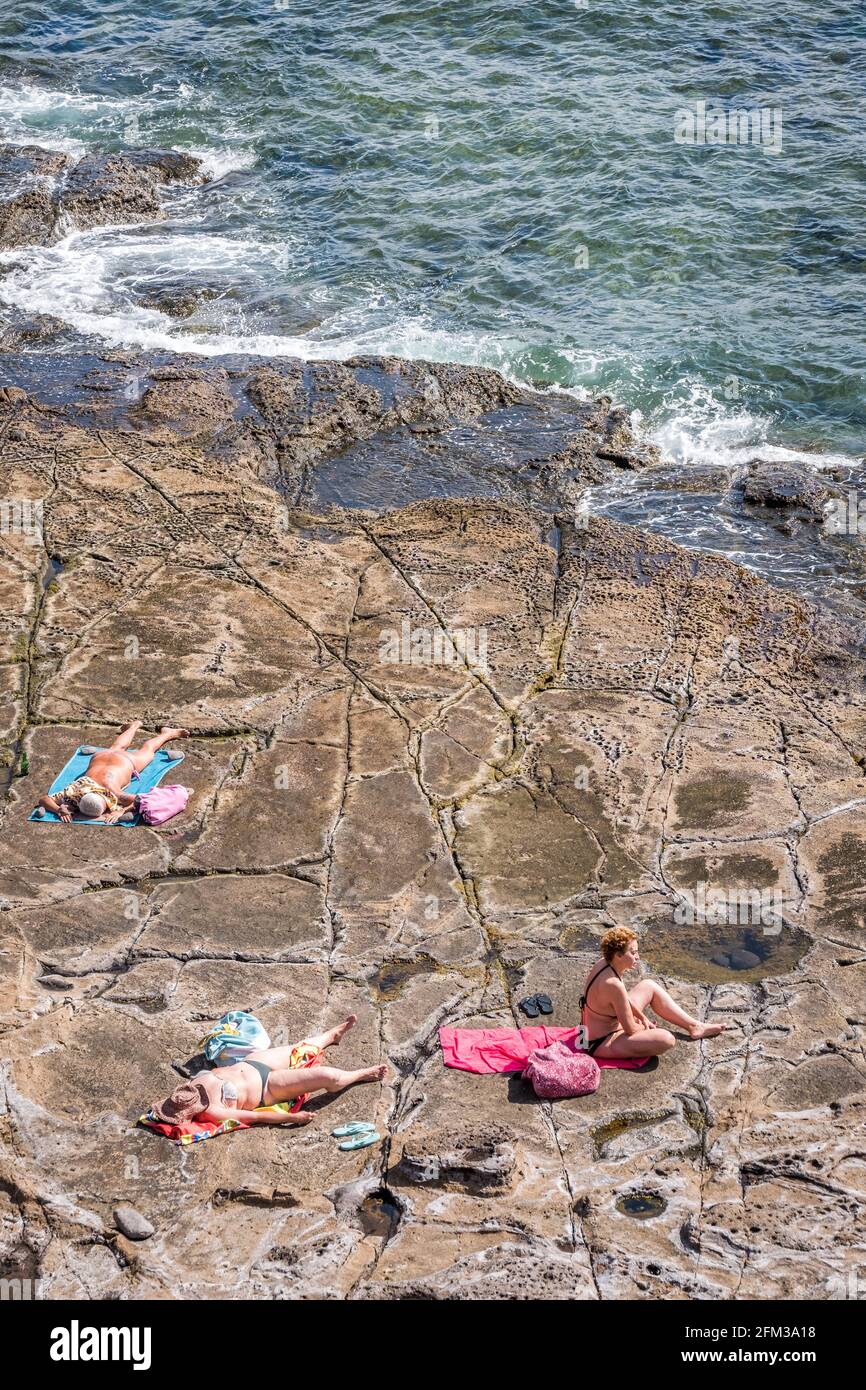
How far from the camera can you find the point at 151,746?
10.8 m

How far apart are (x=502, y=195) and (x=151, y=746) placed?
14.3 meters

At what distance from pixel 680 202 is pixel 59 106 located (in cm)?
1247

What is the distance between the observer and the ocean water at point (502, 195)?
17828 mm

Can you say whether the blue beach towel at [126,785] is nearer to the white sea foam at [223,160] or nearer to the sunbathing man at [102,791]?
the sunbathing man at [102,791]

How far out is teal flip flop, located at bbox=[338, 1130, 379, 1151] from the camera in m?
7.68

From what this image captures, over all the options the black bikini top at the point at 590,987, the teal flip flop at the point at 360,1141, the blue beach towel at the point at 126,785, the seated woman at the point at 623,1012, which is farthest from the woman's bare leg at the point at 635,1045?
the blue beach towel at the point at 126,785

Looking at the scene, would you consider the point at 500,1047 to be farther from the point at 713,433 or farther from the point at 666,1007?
the point at 713,433

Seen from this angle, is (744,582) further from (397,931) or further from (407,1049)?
(407,1049)

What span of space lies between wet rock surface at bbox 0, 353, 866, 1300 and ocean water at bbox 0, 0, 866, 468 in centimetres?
229

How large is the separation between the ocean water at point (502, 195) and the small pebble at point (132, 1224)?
11283 millimetres

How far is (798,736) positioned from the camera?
1134 centimetres

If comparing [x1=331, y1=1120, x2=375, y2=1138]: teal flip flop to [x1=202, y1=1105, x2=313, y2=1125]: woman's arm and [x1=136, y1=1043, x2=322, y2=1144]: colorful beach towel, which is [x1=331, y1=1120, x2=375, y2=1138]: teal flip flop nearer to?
[x1=202, y1=1105, x2=313, y2=1125]: woman's arm

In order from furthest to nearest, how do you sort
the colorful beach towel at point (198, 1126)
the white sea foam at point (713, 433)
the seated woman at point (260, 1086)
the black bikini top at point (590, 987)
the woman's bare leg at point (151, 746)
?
the white sea foam at point (713, 433)
the woman's bare leg at point (151, 746)
the black bikini top at point (590, 987)
the seated woman at point (260, 1086)
the colorful beach towel at point (198, 1126)

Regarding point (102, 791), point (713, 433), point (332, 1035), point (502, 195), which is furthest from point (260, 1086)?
point (502, 195)
